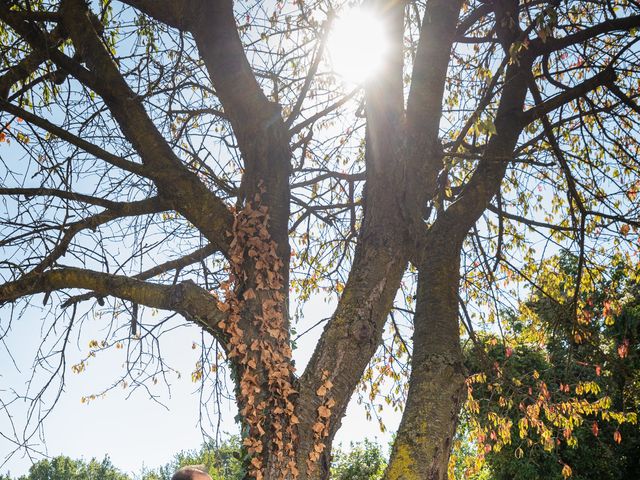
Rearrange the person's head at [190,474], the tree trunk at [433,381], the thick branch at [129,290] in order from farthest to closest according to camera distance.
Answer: the thick branch at [129,290] → the person's head at [190,474] → the tree trunk at [433,381]

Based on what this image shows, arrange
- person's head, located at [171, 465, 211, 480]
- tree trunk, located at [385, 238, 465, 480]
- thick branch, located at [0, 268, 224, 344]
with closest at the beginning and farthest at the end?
tree trunk, located at [385, 238, 465, 480], person's head, located at [171, 465, 211, 480], thick branch, located at [0, 268, 224, 344]

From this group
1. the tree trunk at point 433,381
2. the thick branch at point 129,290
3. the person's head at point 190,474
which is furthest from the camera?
the thick branch at point 129,290

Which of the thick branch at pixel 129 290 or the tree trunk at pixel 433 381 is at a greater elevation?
the thick branch at pixel 129 290

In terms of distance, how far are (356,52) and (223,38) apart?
3.11ft

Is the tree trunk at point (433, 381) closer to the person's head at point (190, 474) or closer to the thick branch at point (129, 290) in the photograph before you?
the person's head at point (190, 474)

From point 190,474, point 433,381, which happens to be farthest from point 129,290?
point 433,381

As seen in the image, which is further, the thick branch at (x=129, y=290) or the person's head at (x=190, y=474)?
the thick branch at (x=129, y=290)

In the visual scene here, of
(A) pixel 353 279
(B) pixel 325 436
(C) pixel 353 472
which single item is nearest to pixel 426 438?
(B) pixel 325 436

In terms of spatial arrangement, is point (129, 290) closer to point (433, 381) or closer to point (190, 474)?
point (190, 474)

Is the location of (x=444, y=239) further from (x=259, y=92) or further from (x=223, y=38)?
(x=223, y=38)

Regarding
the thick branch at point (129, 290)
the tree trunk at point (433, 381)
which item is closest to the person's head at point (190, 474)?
the thick branch at point (129, 290)

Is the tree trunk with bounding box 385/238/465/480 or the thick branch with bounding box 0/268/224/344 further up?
the thick branch with bounding box 0/268/224/344

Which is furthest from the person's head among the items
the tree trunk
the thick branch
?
the tree trunk

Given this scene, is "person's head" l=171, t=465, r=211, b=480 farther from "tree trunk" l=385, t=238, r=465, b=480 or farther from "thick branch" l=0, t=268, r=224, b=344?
"tree trunk" l=385, t=238, r=465, b=480
